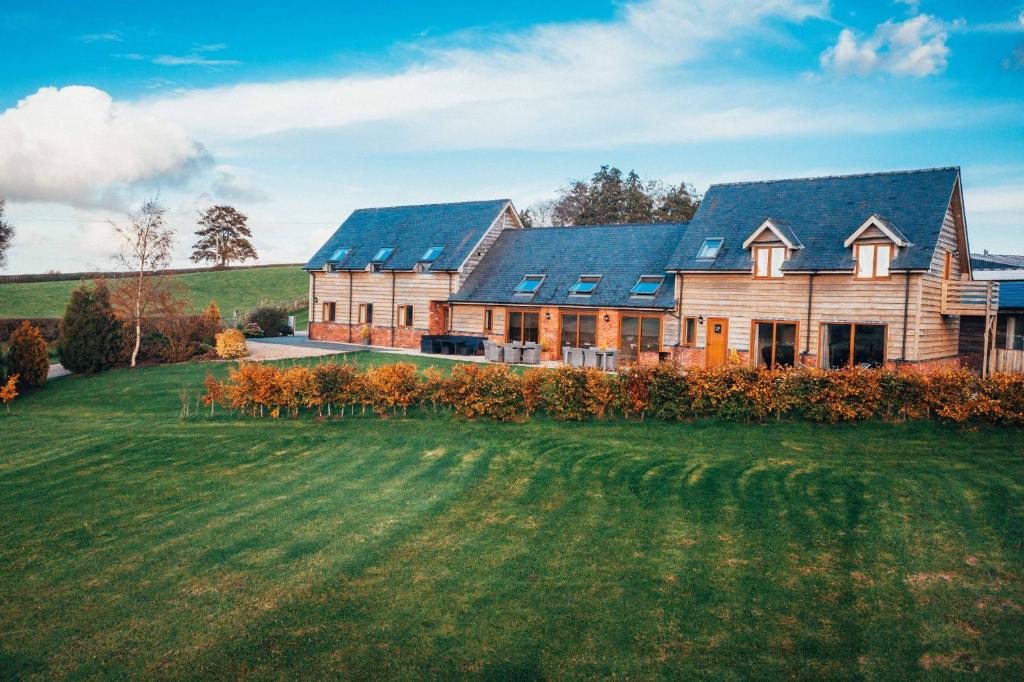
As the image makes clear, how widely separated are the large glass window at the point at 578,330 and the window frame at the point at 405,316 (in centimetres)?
887

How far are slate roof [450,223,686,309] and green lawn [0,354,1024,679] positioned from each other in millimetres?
14959

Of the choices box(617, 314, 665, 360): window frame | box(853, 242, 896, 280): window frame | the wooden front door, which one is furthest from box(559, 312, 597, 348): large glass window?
box(853, 242, 896, 280): window frame

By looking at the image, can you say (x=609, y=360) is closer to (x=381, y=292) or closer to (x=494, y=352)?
(x=494, y=352)

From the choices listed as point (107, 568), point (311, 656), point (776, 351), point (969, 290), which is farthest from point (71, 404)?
point (969, 290)

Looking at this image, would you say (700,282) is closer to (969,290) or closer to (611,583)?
(969,290)

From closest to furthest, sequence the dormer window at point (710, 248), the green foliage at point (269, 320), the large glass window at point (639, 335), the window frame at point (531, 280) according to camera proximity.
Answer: the dormer window at point (710, 248), the large glass window at point (639, 335), the window frame at point (531, 280), the green foliage at point (269, 320)

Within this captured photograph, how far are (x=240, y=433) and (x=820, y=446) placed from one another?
484 inches

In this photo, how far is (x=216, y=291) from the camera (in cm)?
7156

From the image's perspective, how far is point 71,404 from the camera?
73.3 feet

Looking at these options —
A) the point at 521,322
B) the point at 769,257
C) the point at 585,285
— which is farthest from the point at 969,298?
the point at 521,322

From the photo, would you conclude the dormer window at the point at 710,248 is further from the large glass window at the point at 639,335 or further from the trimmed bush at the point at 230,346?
the trimmed bush at the point at 230,346

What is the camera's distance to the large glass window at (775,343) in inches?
994

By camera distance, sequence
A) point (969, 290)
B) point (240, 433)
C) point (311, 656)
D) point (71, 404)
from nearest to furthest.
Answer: point (311, 656)
point (240, 433)
point (71, 404)
point (969, 290)

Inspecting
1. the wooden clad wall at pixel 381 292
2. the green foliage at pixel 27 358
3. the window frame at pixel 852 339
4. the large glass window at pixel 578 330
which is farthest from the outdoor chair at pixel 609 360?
the green foliage at pixel 27 358
